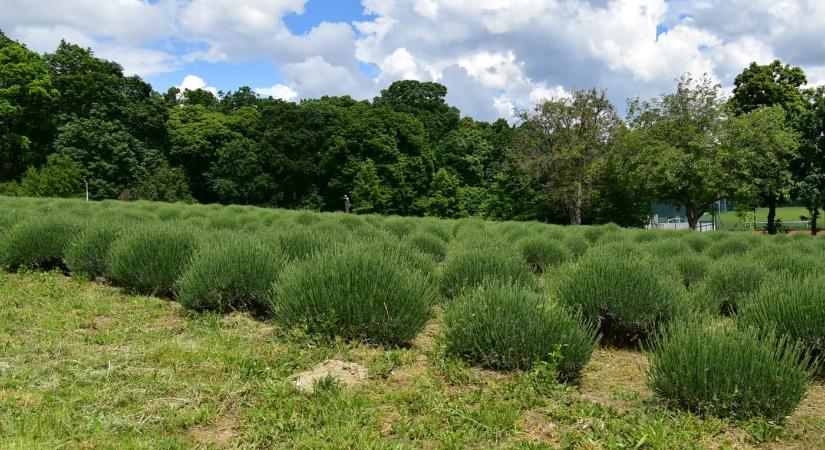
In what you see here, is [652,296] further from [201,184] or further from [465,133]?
[201,184]

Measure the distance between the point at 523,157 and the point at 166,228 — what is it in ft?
120

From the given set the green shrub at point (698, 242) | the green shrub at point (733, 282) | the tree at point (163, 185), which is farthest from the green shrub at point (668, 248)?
the tree at point (163, 185)

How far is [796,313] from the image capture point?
4.93 meters

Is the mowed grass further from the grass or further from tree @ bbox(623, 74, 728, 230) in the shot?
tree @ bbox(623, 74, 728, 230)

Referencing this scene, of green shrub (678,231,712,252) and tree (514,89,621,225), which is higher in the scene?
tree (514,89,621,225)

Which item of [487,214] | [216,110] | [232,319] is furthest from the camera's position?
[216,110]

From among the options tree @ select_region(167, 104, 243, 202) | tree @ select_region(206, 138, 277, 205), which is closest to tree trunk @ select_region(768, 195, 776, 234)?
tree @ select_region(206, 138, 277, 205)

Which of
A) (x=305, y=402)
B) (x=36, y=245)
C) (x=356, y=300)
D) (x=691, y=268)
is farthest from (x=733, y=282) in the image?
(x=36, y=245)

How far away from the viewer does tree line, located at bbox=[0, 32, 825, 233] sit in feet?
113

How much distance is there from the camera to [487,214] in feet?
164

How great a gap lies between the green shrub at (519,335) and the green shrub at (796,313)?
1525 mm

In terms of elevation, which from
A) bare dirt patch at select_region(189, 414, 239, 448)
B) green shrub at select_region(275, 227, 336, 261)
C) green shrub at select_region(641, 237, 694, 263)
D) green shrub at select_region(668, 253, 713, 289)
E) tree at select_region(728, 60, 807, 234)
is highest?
tree at select_region(728, 60, 807, 234)

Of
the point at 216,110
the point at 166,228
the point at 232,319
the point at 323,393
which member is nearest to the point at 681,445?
the point at 323,393

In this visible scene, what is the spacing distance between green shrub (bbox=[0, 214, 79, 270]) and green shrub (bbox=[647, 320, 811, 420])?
9099 millimetres
